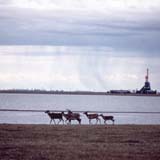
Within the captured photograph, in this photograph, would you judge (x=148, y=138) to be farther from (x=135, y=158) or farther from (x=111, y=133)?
(x=135, y=158)

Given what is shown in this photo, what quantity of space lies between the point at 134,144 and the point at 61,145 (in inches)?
106

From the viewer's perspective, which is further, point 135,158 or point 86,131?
point 86,131

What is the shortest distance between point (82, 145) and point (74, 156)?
2.48 m

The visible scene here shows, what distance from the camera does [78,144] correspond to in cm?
2019

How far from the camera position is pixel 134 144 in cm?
2066

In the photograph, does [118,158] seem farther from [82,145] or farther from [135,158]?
[82,145]

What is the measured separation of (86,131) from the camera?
25312 millimetres

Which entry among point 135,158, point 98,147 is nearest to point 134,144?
point 98,147

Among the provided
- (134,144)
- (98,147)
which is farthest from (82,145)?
(134,144)

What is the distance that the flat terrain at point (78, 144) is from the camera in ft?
57.7

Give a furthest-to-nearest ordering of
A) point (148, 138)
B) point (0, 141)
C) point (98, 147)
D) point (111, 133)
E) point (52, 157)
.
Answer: point (111, 133) < point (148, 138) < point (0, 141) < point (98, 147) < point (52, 157)

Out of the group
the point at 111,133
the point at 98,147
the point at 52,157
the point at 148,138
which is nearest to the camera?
the point at 52,157

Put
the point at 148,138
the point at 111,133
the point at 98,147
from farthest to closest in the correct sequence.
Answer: the point at 111,133
the point at 148,138
the point at 98,147

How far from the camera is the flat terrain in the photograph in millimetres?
17594
